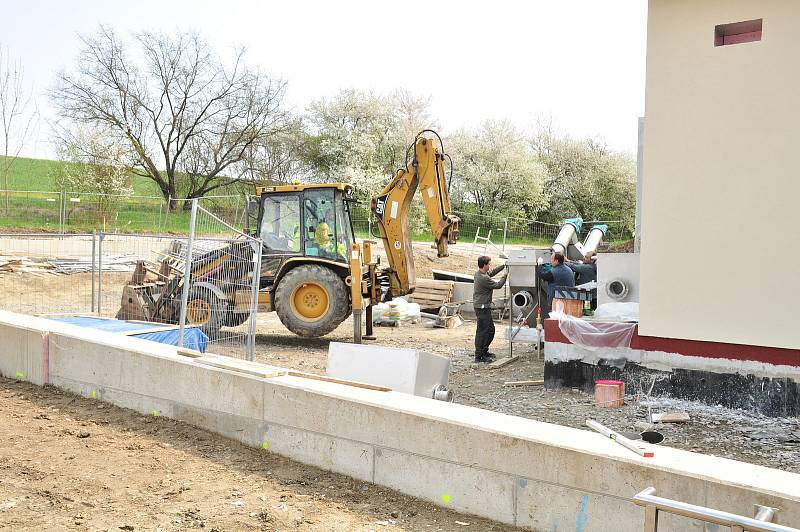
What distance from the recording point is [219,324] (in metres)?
10.1

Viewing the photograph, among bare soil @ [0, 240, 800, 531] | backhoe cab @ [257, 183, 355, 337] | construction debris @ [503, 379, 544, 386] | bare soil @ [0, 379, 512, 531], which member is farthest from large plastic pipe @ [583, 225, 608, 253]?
bare soil @ [0, 379, 512, 531]

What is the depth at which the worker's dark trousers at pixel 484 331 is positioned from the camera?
1166 cm

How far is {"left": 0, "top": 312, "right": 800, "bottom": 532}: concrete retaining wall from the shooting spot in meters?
3.81

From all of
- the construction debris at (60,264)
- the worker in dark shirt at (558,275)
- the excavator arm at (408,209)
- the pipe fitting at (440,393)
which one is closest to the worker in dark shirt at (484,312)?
the worker in dark shirt at (558,275)

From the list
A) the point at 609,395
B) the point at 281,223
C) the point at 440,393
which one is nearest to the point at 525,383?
the point at 609,395

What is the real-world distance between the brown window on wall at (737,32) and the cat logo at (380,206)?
23.2ft

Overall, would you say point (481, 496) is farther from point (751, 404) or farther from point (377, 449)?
point (751, 404)

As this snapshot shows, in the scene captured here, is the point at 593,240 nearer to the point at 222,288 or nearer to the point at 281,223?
the point at 281,223

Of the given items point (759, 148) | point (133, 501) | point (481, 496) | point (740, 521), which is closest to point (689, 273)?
point (759, 148)

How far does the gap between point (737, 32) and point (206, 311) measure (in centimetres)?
752

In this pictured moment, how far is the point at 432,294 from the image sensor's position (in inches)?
713

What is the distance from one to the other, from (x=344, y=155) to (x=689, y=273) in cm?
3237

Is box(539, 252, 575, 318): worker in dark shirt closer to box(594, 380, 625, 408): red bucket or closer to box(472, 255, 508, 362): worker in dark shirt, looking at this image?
box(472, 255, 508, 362): worker in dark shirt

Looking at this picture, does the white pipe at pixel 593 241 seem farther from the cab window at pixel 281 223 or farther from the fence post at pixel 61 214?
the fence post at pixel 61 214
